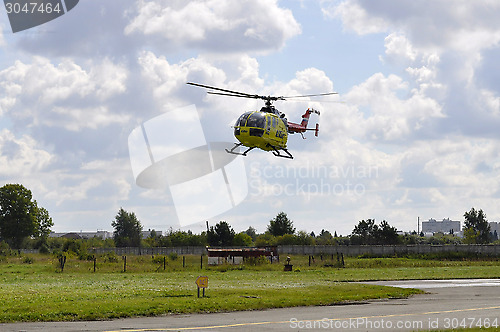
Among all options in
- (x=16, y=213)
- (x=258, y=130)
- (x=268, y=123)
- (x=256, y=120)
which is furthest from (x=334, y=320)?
(x=16, y=213)

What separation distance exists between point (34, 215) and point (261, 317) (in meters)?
125

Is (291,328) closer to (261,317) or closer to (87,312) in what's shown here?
(261,317)

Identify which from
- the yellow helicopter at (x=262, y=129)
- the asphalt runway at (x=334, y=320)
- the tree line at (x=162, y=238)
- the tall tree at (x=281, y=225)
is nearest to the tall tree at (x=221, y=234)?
the tree line at (x=162, y=238)

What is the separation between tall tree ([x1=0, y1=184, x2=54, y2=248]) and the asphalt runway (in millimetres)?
119624

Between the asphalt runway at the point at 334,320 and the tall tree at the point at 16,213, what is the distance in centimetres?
11962

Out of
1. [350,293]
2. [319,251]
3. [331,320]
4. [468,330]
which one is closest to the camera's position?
[468,330]

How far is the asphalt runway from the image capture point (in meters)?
23.3

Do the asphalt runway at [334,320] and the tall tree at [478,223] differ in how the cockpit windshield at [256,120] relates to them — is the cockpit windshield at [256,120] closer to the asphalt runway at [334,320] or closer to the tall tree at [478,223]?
the asphalt runway at [334,320]

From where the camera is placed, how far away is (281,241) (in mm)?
146625

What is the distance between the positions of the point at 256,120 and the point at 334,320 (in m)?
23.7

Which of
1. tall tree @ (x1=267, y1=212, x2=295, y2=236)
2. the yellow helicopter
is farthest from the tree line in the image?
the yellow helicopter

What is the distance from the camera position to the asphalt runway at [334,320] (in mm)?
23266

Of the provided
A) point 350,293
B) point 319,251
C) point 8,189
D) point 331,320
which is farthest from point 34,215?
point 331,320

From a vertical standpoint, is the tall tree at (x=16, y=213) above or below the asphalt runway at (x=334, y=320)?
above
